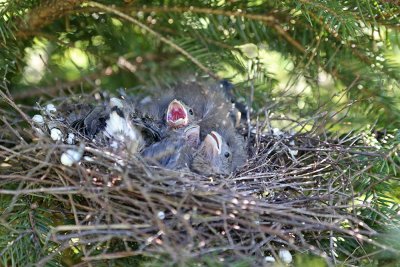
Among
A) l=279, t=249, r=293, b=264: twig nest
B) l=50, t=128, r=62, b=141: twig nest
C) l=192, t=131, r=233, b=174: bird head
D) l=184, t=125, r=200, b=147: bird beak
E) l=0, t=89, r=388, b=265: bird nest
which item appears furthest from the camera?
l=184, t=125, r=200, b=147: bird beak

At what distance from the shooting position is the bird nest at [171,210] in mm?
1430

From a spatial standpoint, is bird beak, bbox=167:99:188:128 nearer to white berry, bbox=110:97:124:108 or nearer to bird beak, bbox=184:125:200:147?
bird beak, bbox=184:125:200:147

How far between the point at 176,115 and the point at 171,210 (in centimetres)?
82

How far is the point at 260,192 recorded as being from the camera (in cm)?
178

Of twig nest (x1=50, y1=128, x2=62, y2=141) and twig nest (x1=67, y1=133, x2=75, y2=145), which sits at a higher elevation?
twig nest (x1=50, y1=128, x2=62, y2=141)

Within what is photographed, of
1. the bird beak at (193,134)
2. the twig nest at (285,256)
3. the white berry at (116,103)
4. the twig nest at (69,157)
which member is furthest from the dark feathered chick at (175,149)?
the twig nest at (285,256)

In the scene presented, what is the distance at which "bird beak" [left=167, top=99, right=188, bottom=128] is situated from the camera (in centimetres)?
226

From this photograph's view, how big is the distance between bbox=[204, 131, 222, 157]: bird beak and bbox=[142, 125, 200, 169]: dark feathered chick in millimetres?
49

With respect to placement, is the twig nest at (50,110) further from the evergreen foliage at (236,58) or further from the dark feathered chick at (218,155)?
the dark feathered chick at (218,155)

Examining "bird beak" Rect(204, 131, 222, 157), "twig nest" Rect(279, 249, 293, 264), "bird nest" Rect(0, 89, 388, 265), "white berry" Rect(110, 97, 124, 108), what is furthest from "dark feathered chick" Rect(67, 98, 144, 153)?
"twig nest" Rect(279, 249, 293, 264)

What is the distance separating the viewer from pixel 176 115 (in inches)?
89.3

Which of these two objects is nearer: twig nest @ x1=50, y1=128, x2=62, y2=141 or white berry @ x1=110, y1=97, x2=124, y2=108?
twig nest @ x1=50, y1=128, x2=62, y2=141

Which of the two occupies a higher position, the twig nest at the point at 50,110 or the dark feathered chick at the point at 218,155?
the twig nest at the point at 50,110

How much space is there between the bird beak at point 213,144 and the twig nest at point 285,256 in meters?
0.56
